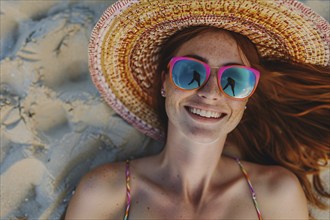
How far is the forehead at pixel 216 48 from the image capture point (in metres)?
2.10

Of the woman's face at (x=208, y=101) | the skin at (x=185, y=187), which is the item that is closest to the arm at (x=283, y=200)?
the skin at (x=185, y=187)

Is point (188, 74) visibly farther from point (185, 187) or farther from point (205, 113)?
point (185, 187)

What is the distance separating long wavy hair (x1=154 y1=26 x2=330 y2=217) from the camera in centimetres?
241

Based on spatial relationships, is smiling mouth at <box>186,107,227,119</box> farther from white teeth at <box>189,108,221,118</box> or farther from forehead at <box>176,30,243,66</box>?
forehead at <box>176,30,243,66</box>

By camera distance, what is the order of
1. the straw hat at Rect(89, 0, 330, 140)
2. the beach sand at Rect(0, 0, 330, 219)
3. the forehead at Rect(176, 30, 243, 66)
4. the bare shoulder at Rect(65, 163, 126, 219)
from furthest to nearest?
the beach sand at Rect(0, 0, 330, 219) < the bare shoulder at Rect(65, 163, 126, 219) < the forehead at Rect(176, 30, 243, 66) < the straw hat at Rect(89, 0, 330, 140)

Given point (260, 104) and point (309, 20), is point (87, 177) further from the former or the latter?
point (309, 20)

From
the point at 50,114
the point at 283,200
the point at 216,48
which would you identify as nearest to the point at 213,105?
the point at 216,48

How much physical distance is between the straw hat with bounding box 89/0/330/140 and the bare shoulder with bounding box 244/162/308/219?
2.14 ft

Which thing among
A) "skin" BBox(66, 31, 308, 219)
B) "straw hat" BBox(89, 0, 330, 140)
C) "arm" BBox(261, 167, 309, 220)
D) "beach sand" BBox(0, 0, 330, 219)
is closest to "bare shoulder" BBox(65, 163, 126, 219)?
"skin" BBox(66, 31, 308, 219)

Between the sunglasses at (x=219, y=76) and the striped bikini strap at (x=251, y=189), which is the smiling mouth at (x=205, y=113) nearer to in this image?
the sunglasses at (x=219, y=76)

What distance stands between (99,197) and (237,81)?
0.94 m

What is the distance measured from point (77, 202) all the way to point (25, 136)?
526mm

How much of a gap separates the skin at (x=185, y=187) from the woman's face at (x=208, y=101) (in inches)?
0.6

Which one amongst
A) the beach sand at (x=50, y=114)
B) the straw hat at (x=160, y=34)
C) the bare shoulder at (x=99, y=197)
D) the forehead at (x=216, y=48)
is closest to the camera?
the straw hat at (x=160, y=34)
